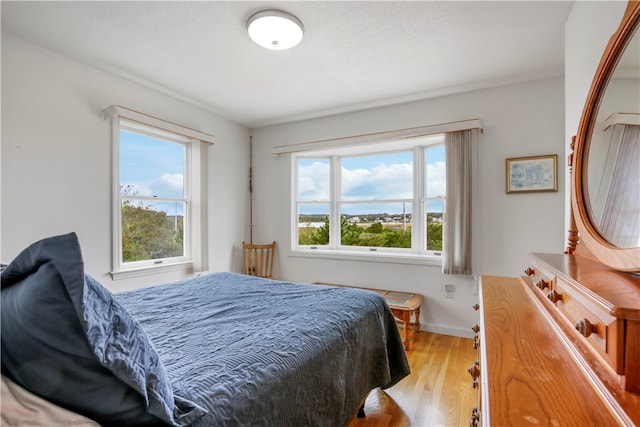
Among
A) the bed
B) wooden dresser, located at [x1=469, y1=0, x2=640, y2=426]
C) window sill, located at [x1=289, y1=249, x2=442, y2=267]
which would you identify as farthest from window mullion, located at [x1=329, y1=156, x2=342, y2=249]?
wooden dresser, located at [x1=469, y1=0, x2=640, y2=426]

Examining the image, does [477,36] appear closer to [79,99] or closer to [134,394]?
[134,394]

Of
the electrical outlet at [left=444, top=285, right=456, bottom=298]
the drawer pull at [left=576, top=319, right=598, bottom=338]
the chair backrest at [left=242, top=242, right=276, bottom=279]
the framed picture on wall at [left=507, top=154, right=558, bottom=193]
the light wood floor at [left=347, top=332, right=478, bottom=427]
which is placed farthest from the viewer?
the chair backrest at [left=242, top=242, right=276, bottom=279]

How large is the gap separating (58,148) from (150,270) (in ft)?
4.29

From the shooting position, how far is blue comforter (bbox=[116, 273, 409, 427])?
37.3 inches

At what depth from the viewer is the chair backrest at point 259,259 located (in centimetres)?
404

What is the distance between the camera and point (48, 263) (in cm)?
60

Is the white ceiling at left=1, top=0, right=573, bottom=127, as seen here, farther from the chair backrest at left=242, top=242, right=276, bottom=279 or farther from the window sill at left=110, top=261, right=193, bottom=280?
the chair backrest at left=242, top=242, right=276, bottom=279

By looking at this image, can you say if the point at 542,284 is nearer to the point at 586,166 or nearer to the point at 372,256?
the point at 586,166

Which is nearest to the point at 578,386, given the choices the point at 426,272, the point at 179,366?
the point at 179,366

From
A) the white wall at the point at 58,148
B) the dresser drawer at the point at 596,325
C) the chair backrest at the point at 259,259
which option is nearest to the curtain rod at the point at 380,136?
the chair backrest at the point at 259,259

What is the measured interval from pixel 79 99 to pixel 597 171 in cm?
344

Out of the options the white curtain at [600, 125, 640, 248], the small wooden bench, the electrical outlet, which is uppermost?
the white curtain at [600, 125, 640, 248]

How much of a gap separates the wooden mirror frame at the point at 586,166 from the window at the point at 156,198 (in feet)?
10.6

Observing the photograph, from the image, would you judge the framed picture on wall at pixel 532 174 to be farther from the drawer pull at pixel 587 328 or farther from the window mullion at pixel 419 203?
the drawer pull at pixel 587 328
